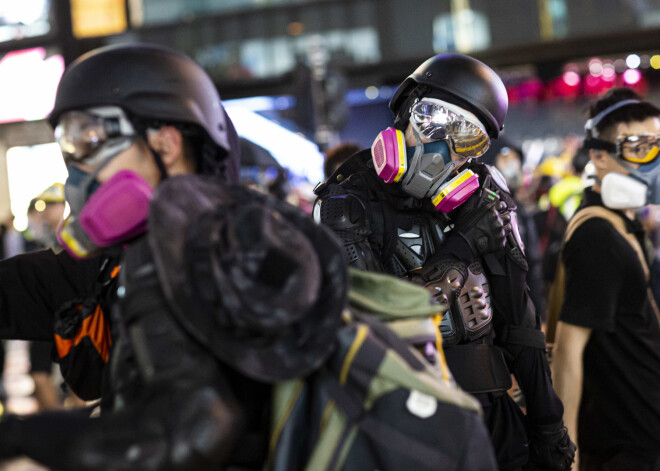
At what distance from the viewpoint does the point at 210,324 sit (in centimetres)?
132

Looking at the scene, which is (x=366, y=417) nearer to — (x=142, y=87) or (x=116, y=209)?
(x=116, y=209)

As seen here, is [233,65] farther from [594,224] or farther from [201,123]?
[201,123]

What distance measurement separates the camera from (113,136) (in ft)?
5.29

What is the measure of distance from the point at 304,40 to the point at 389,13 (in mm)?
1799

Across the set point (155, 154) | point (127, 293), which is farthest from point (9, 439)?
point (155, 154)

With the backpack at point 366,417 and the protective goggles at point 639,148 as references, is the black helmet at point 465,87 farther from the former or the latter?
the backpack at point 366,417

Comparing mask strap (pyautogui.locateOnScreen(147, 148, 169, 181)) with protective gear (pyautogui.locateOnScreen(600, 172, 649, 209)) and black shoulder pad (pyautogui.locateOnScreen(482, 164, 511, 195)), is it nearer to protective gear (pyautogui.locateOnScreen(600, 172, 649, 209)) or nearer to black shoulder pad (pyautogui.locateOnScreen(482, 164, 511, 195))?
black shoulder pad (pyautogui.locateOnScreen(482, 164, 511, 195))

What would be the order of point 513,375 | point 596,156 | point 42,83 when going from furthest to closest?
point 42,83 → point 596,156 → point 513,375

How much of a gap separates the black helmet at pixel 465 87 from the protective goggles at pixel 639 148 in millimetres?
983

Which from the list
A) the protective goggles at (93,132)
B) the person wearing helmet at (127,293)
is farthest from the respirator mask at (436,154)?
the protective goggles at (93,132)

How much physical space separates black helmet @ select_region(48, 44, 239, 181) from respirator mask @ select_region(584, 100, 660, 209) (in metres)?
2.15

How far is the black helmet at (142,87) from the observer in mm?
1614

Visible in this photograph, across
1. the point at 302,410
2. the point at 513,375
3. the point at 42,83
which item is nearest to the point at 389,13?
the point at 42,83

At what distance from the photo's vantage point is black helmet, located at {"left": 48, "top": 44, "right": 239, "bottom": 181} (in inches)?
63.6
